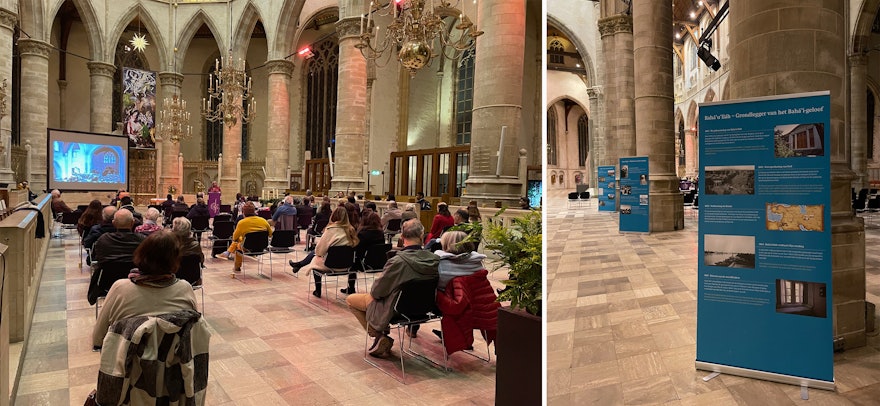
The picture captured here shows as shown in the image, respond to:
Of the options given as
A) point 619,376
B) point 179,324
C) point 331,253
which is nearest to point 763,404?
point 619,376

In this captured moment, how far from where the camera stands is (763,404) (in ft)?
9.78

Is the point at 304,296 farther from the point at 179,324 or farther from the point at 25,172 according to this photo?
the point at 25,172

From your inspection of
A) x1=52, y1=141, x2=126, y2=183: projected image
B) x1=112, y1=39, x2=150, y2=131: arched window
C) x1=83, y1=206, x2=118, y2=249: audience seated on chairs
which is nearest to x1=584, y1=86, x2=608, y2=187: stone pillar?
x1=52, y1=141, x2=126, y2=183: projected image

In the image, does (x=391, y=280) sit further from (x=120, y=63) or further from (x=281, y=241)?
(x=120, y=63)

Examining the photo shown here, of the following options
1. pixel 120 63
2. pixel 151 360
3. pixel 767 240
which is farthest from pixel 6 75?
pixel 767 240

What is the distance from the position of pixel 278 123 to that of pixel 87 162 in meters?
6.51

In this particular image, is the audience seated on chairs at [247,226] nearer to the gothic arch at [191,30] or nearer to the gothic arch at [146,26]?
the gothic arch at [191,30]

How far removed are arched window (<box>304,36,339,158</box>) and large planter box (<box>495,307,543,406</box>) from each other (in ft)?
80.1

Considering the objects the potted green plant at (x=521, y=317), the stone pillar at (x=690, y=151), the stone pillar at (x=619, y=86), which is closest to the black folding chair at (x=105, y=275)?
the potted green plant at (x=521, y=317)

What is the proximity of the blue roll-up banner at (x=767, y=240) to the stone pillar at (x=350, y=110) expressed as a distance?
13678 mm

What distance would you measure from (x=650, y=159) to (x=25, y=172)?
21.4m

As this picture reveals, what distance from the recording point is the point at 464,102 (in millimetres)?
23969

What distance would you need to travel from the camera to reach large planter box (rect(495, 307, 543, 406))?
262 centimetres

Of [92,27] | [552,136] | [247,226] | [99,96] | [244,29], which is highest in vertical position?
[244,29]
